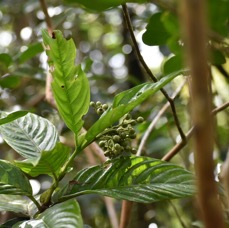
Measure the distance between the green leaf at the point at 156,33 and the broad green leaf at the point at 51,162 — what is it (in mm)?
406

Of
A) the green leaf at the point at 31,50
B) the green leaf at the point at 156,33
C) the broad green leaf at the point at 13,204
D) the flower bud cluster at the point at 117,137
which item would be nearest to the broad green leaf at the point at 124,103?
the flower bud cluster at the point at 117,137

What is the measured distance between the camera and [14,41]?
2.58 m

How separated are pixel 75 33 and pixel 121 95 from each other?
1.78m

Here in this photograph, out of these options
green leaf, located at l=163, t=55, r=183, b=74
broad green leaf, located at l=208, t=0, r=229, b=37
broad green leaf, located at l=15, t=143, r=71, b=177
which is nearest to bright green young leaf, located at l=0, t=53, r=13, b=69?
green leaf, located at l=163, t=55, r=183, b=74

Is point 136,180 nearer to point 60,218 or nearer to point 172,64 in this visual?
point 60,218

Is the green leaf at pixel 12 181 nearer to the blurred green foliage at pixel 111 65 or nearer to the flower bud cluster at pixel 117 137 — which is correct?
the flower bud cluster at pixel 117 137

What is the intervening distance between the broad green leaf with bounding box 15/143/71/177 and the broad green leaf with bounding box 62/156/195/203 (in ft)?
0.12

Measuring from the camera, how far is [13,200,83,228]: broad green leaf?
2.15 feet

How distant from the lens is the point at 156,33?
1125mm

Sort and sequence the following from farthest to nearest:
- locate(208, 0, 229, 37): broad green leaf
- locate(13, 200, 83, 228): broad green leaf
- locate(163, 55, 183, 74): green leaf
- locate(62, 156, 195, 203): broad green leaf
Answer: locate(163, 55, 183, 74): green leaf → locate(208, 0, 229, 37): broad green leaf → locate(62, 156, 195, 203): broad green leaf → locate(13, 200, 83, 228): broad green leaf

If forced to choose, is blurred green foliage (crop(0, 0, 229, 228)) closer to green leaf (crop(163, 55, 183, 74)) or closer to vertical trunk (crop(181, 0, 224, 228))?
green leaf (crop(163, 55, 183, 74))

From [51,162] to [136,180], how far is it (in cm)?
13

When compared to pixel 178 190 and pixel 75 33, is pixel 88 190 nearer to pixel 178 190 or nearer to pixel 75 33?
pixel 178 190

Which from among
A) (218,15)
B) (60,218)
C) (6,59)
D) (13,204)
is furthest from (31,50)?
(60,218)
